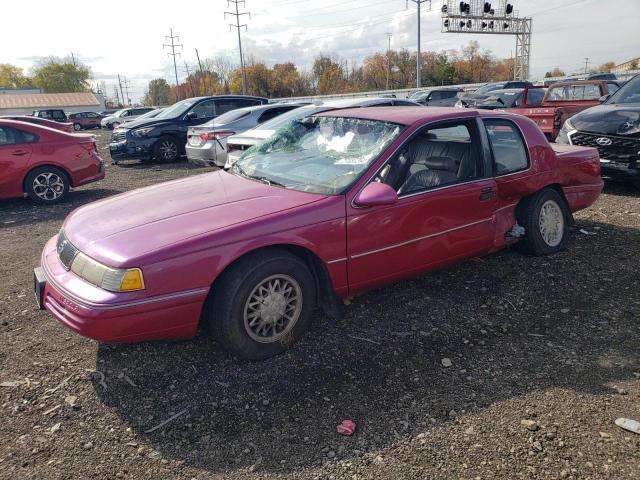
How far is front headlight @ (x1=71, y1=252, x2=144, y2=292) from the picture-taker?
2.76 meters

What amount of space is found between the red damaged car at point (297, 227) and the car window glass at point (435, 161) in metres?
0.01

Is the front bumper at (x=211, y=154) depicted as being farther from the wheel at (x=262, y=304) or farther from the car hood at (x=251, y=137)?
the wheel at (x=262, y=304)

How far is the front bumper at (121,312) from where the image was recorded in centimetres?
276

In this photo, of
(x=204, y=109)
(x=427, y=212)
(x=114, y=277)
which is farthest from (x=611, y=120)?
(x=204, y=109)

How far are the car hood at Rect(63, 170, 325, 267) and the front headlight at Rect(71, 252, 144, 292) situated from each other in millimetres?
41

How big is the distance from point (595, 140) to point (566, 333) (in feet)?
16.8

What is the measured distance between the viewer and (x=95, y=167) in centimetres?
881

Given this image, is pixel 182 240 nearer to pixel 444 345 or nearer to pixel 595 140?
pixel 444 345

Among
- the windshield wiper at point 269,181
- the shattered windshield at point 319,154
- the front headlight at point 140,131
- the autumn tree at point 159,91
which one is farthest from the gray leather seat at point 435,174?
the autumn tree at point 159,91

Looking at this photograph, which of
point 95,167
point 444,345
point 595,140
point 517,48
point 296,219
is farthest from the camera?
point 517,48

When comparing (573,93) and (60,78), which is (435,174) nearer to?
(573,93)

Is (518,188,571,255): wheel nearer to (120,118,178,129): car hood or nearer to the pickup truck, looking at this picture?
the pickup truck

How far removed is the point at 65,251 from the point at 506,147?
12.2ft

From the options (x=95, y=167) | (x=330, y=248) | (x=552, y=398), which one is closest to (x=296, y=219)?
(x=330, y=248)
